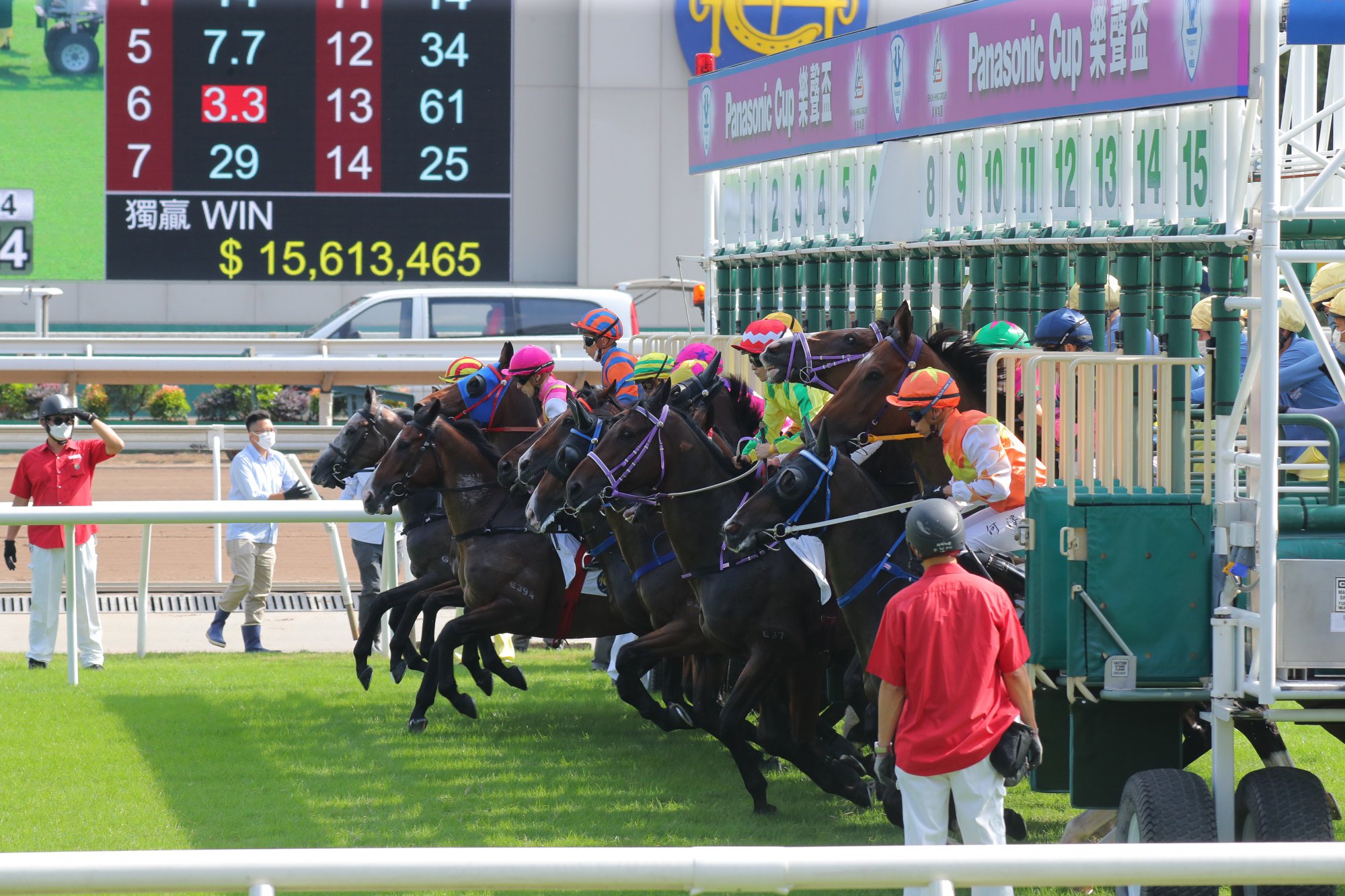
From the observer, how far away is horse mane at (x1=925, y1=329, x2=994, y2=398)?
20.6 feet

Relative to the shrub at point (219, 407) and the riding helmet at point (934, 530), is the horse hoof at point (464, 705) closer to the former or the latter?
the riding helmet at point (934, 530)

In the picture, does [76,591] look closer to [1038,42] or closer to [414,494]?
[414,494]

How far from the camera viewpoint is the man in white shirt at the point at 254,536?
34.6 ft

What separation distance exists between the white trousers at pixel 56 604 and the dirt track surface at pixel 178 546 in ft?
5.66

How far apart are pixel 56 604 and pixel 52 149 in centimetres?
832

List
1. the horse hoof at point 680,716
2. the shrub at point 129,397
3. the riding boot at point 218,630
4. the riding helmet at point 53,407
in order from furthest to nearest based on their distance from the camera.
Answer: the shrub at point 129,397 → the riding boot at point 218,630 → the riding helmet at point 53,407 → the horse hoof at point 680,716

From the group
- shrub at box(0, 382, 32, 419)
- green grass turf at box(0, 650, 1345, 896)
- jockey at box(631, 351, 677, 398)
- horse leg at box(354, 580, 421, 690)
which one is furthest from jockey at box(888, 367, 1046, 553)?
shrub at box(0, 382, 32, 419)

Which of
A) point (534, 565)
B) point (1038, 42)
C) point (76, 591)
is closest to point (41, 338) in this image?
point (76, 591)

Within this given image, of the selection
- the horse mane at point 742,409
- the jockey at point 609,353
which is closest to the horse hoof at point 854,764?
the horse mane at point 742,409

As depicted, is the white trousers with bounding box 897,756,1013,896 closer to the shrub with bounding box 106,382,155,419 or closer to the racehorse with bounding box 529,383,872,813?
the racehorse with bounding box 529,383,872,813

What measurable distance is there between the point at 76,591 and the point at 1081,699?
602cm

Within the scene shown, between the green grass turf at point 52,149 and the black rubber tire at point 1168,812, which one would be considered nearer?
the black rubber tire at point 1168,812

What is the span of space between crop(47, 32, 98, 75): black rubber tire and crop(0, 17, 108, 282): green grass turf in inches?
3.8

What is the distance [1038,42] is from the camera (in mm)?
7008
